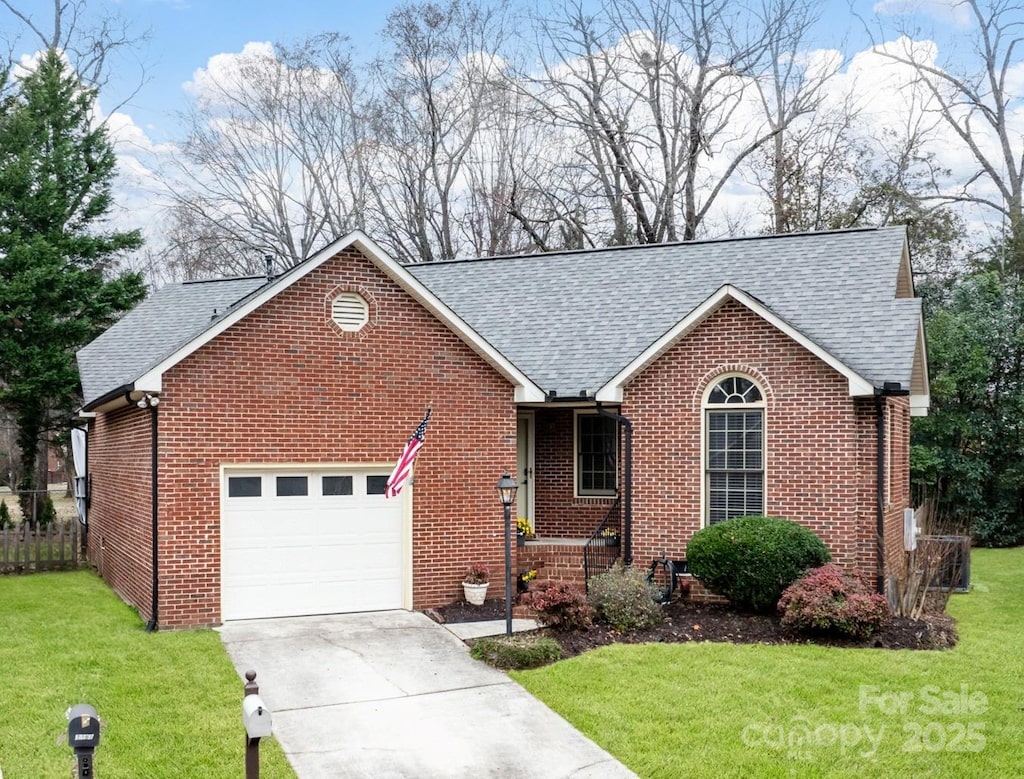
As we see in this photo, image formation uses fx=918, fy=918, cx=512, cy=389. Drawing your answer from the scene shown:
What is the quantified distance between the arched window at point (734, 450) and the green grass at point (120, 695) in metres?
7.38

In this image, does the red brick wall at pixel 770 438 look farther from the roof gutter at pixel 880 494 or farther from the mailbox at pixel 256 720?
the mailbox at pixel 256 720

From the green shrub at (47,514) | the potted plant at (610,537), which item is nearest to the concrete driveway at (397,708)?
the potted plant at (610,537)

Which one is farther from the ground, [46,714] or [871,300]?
[871,300]

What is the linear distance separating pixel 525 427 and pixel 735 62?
829 inches

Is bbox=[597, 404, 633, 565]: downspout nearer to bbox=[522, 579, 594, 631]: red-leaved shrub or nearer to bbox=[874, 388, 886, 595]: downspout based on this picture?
bbox=[522, 579, 594, 631]: red-leaved shrub

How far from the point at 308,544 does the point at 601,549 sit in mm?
4565

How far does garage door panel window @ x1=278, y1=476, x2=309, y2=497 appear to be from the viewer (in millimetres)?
12430

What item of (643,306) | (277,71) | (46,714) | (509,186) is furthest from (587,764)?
(277,71)

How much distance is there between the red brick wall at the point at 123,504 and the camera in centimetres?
1214

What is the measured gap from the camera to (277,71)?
33.2 m

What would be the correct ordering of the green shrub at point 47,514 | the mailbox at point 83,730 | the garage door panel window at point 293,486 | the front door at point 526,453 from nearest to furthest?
the mailbox at point 83,730
the garage door panel window at point 293,486
the front door at point 526,453
the green shrub at point 47,514

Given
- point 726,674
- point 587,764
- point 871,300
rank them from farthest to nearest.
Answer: point 871,300
point 726,674
point 587,764

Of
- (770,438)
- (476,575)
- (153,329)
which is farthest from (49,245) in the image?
(770,438)

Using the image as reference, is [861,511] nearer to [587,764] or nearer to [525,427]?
[525,427]
